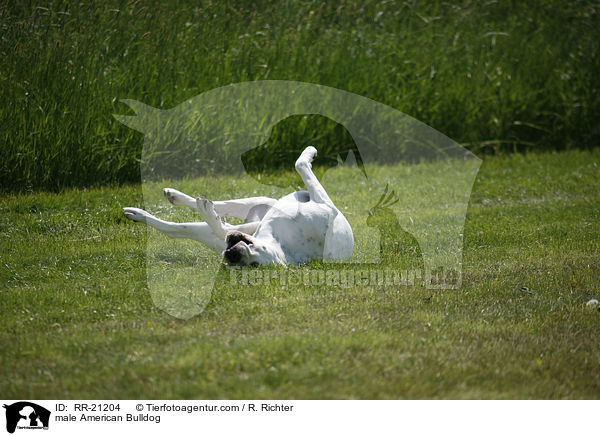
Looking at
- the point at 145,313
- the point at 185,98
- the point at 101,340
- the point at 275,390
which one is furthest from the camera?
the point at 185,98

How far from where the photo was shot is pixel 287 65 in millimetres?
11055

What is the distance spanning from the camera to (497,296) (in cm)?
560

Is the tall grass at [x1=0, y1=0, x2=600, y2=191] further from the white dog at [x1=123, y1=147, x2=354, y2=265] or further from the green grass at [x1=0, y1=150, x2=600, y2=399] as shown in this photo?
the white dog at [x1=123, y1=147, x2=354, y2=265]

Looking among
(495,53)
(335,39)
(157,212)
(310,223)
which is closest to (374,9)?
(335,39)

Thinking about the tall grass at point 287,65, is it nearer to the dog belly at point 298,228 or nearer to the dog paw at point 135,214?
the dog paw at point 135,214

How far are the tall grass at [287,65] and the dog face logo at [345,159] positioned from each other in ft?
0.89

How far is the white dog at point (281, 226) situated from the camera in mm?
5789

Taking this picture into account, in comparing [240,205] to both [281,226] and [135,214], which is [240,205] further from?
[135,214]

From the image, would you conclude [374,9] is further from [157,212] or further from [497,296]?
[497,296]

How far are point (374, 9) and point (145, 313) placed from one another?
9.08 m
